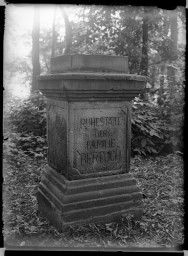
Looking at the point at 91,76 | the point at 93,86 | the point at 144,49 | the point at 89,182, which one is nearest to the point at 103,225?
the point at 89,182

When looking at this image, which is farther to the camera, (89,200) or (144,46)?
(144,46)

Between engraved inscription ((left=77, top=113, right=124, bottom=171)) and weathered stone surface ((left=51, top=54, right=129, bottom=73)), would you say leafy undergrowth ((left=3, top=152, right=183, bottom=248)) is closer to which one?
engraved inscription ((left=77, top=113, right=124, bottom=171))

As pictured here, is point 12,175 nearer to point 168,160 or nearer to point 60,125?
point 60,125

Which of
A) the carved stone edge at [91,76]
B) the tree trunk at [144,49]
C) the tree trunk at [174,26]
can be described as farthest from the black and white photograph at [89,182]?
the tree trunk at [174,26]

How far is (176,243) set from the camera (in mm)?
3068

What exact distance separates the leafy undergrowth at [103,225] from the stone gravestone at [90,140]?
126 mm

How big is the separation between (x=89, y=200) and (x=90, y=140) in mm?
668

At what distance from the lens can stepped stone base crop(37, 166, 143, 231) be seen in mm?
3055

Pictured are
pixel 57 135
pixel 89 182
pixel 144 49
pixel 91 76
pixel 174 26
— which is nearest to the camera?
pixel 91 76

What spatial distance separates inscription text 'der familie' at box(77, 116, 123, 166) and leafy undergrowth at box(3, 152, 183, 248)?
731mm

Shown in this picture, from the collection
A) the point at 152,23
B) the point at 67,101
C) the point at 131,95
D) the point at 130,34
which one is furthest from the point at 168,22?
the point at 67,101

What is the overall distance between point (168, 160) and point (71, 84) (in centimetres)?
381

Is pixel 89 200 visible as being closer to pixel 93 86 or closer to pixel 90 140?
pixel 90 140

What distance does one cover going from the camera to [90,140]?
3221 mm
